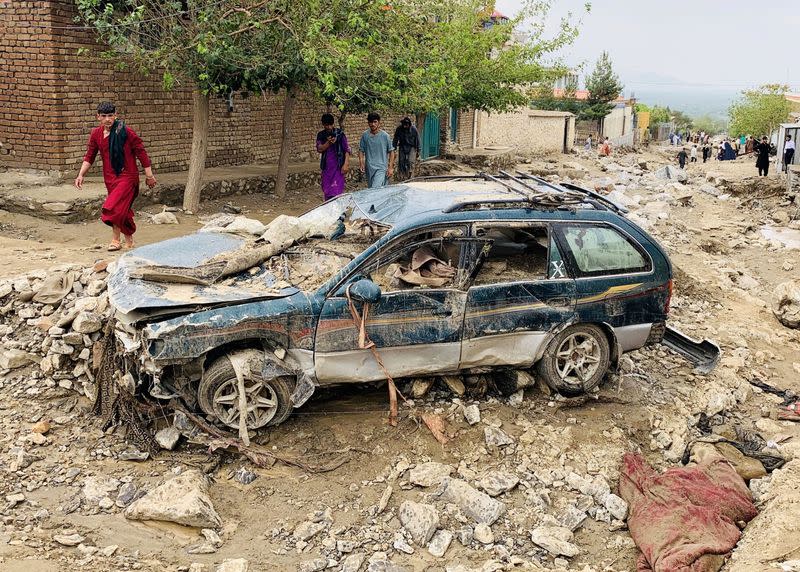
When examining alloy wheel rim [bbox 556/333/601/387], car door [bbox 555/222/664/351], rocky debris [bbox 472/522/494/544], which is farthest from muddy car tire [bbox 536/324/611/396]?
rocky debris [bbox 472/522/494/544]

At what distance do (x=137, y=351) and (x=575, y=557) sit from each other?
121 inches

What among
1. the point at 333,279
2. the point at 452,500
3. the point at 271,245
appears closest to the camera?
the point at 452,500

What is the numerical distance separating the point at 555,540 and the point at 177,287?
9.86ft

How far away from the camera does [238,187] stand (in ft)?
43.8

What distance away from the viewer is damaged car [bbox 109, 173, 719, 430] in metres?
5.12

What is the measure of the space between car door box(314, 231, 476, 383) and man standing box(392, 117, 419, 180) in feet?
35.0

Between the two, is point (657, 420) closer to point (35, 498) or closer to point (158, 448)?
point (158, 448)

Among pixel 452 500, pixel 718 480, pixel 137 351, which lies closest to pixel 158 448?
pixel 137 351

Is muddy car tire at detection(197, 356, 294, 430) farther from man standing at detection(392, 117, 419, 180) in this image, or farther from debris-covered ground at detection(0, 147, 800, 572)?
man standing at detection(392, 117, 419, 180)

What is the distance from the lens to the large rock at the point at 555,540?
4.54 meters

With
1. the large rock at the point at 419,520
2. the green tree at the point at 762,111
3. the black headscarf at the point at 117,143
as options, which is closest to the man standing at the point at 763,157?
the green tree at the point at 762,111

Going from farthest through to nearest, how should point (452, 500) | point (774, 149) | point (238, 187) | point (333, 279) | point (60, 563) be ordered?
1. point (774, 149)
2. point (238, 187)
3. point (333, 279)
4. point (452, 500)
5. point (60, 563)

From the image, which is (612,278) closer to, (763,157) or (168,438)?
(168,438)

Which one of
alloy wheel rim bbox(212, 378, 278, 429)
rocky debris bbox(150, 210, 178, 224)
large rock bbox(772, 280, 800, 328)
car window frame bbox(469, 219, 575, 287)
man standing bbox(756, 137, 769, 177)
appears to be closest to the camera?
alloy wheel rim bbox(212, 378, 278, 429)
